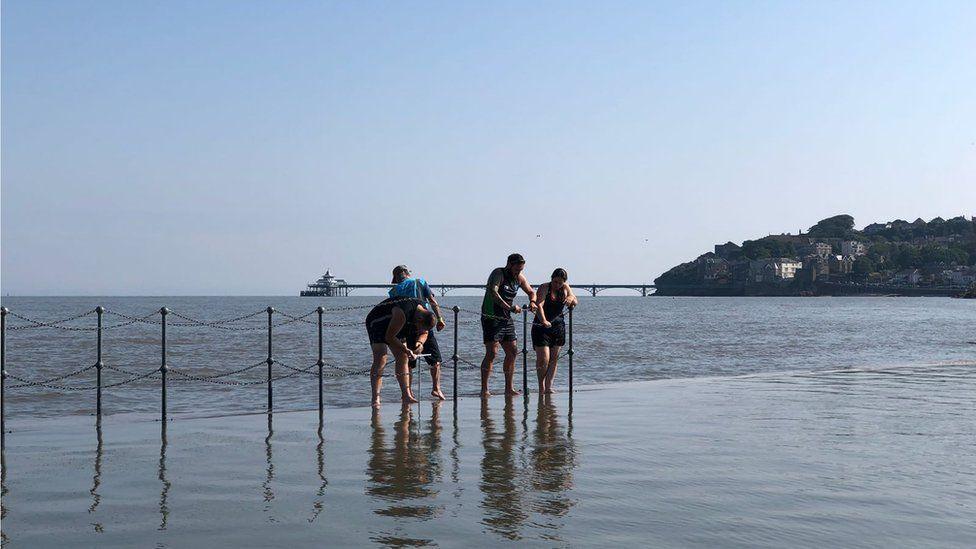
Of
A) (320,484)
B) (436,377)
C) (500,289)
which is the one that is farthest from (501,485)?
(500,289)

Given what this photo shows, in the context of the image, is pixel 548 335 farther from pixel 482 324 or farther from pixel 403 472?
pixel 403 472

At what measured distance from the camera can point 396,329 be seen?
32.9ft

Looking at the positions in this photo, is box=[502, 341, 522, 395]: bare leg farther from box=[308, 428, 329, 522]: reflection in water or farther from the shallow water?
box=[308, 428, 329, 522]: reflection in water

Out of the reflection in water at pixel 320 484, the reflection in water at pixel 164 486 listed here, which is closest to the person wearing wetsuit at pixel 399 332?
the reflection in water at pixel 320 484

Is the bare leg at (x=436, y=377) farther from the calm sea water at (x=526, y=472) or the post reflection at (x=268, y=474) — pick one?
the post reflection at (x=268, y=474)

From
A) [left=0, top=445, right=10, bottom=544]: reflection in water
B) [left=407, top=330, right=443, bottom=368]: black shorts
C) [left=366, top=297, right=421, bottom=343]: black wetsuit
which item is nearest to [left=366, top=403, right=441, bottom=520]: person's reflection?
[left=366, top=297, right=421, bottom=343]: black wetsuit

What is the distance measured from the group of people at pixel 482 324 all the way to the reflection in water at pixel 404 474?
1.40 metres

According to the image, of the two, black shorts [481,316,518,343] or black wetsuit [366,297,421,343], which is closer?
black wetsuit [366,297,421,343]

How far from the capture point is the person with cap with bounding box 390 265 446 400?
10.1 meters

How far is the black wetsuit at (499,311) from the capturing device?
36.0 ft

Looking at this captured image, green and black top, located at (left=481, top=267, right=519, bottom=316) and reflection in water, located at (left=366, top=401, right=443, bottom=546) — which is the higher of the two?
green and black top, located at (left=481, top=267, right=519, bottom=316)

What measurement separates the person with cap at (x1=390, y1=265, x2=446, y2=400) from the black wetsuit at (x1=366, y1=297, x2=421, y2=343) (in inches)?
2.5

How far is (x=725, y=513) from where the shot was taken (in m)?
5.20

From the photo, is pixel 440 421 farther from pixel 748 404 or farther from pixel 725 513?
pixel 725 513
